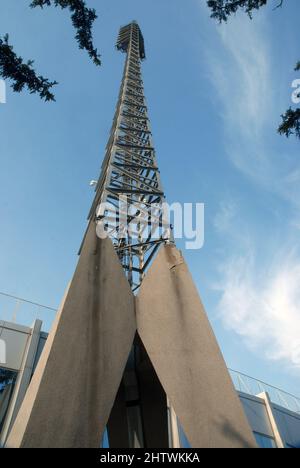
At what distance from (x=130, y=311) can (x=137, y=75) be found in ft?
49.7

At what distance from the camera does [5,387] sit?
11.4m

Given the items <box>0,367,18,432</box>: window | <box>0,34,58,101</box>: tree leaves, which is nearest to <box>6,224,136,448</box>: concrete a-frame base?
<box>0,34,58,101</box>: tree leaves

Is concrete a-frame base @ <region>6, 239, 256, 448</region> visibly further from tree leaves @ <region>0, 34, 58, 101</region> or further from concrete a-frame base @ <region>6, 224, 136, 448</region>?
tree leaves @ <region>0, 34, 58, 101</region>

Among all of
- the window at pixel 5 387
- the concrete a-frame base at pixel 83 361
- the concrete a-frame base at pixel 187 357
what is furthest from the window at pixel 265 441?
the concrete a-frame base at pixel 83 361

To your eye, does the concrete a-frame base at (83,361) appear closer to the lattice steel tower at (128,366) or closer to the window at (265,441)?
the lattice steel tower at (128,366)

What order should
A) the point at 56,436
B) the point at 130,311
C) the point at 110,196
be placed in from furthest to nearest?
1. the point at 110,196
2. the point at 130,311
3. the point at 56,436

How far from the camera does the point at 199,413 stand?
375 centimetres

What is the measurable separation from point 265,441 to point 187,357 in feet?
59.0

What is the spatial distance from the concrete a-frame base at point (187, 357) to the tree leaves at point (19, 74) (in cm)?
553

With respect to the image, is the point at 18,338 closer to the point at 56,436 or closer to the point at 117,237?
the point at 117,237

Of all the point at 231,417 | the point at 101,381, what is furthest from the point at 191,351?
the point at 101,381

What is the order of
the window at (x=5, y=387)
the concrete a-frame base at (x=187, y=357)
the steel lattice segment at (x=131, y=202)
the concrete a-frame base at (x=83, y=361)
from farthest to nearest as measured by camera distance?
the window at (x=5, y=387) → the steel lattice segment at (x=131, y=202) → the concrete a-frame base at (x=187, y=357) → the concrete a-frame base at (x=83, y=361)

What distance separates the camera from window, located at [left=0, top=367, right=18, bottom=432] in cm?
1087

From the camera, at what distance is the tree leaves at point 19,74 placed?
302 inches
